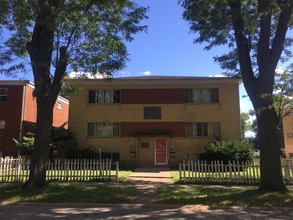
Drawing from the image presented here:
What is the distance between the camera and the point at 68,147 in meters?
24.6

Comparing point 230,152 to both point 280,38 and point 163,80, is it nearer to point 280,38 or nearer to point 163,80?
point 163,80

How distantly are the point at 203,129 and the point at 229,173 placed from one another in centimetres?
1071

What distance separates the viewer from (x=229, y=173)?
15.2m

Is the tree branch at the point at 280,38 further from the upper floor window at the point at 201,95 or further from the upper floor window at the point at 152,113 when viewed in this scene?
the upper floor window at the point at 152,113

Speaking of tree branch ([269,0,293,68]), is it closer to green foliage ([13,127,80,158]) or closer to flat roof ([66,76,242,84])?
flat roof ([66,76,242,84])

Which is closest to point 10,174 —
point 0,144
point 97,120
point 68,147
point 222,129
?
point 68,147

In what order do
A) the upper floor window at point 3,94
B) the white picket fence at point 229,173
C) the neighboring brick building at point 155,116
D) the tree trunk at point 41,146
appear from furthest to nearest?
the upper floor window at point 3,94 < the neighboring brick building at point 155,116 < the white picket fence at point 229,173 < the tree trunk at point 41,146

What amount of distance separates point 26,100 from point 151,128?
11163 mm

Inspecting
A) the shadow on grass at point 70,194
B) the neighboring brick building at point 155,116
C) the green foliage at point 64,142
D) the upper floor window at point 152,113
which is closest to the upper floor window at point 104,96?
the neighboring brick building at point 155,116

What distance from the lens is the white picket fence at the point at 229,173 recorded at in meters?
14.8

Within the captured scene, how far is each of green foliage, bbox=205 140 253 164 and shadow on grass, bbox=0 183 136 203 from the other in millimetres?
Result: 10759

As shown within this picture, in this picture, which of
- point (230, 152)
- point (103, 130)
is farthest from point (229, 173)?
point (103, 130)

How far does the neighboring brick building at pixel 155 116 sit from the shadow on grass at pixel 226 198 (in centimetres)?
1310

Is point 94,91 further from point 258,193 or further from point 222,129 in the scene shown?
point 258,193
